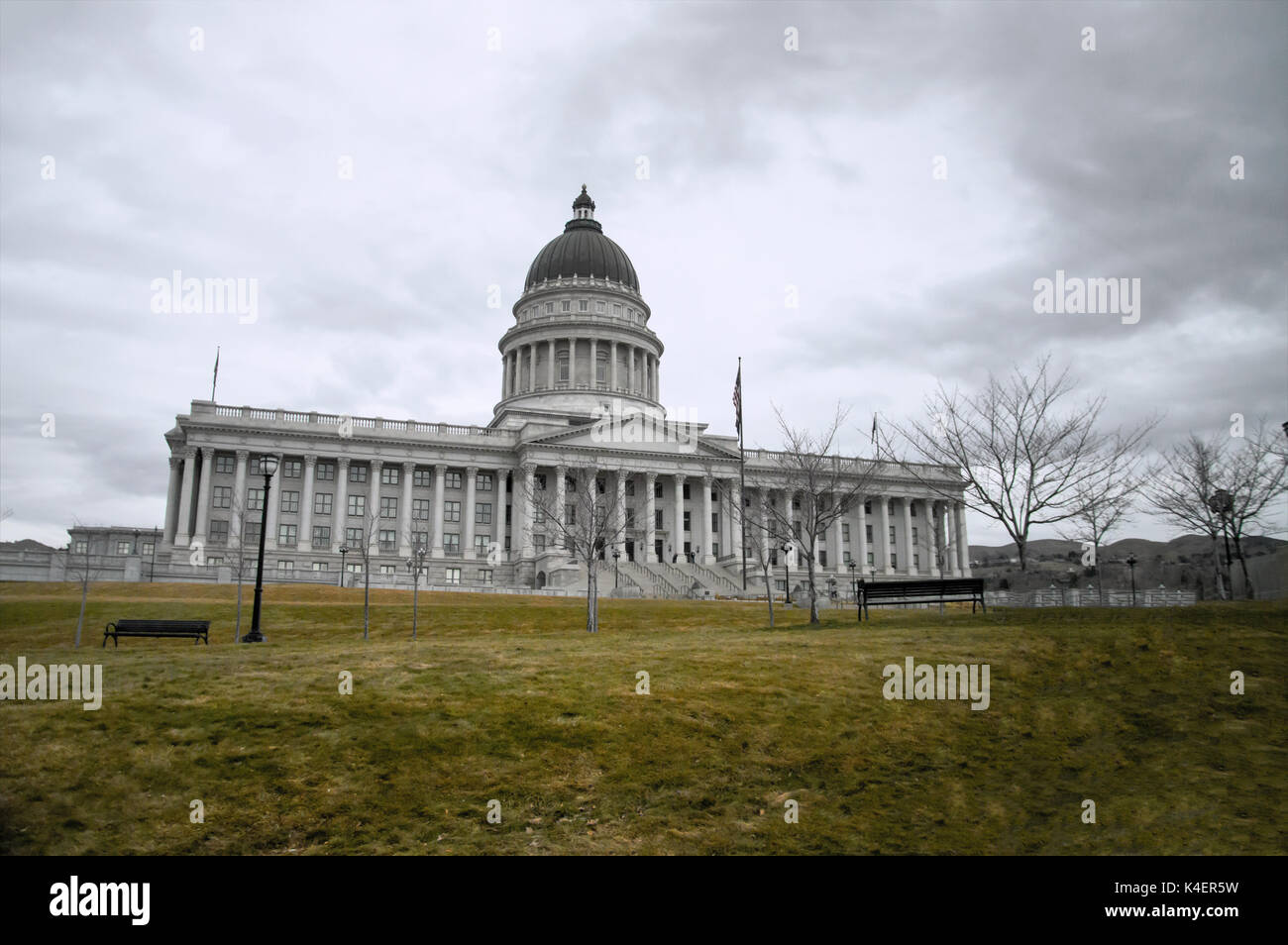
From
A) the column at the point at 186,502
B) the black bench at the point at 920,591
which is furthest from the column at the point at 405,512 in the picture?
the black bench at the point at 920,591

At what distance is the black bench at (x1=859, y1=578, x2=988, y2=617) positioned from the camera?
28.3m

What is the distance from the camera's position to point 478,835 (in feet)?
33.8

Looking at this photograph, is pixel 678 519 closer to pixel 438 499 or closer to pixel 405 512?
pixel 438 499

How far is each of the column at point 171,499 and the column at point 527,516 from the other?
2986cm

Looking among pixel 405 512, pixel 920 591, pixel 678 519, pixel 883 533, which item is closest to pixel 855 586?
pixel 678 519

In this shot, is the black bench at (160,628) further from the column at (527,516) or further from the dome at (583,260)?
the dome at (583,260)

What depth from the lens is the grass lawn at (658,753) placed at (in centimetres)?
1044

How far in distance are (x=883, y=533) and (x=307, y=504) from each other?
5827 centimetres

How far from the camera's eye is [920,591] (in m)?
29.0

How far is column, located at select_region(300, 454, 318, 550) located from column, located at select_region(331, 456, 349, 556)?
6.31ft

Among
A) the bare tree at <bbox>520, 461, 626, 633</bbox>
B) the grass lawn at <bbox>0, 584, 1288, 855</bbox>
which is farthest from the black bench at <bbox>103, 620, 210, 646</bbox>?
the bare tree at <bbox>520, 461, 626, 633</bbox>

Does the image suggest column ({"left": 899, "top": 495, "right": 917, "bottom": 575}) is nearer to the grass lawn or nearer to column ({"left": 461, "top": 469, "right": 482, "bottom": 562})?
column ({"left": 461, "top": 469, "right": 482, "bottom": 562})

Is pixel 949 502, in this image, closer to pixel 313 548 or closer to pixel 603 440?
pixel 603 440
